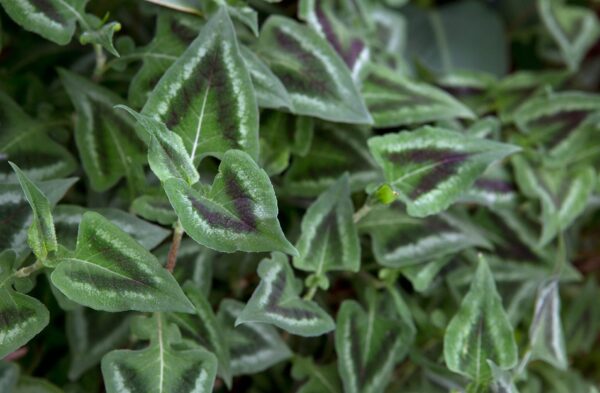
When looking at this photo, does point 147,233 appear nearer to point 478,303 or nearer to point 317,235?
point 317,235

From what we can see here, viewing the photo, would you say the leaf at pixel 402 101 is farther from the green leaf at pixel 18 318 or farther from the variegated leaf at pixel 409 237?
the green leaf at pixel 18 318

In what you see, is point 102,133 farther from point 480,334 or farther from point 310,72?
point 480,334

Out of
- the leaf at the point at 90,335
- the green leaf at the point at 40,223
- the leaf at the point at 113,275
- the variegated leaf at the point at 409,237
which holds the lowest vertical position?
the leaf at the point at 90,335

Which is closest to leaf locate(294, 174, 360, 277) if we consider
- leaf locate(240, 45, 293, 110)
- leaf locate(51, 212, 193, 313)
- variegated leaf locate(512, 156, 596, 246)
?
leaf locate(240, 45, 293, 110)

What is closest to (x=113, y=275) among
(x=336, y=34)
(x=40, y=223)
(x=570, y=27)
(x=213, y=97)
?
(x=40, y=223)

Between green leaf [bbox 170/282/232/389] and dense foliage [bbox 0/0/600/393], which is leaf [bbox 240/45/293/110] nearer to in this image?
dense foliage [bbox 0/0/600/393]

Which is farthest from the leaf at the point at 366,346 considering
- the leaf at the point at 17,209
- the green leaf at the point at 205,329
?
the leaf at the point at 17,209
